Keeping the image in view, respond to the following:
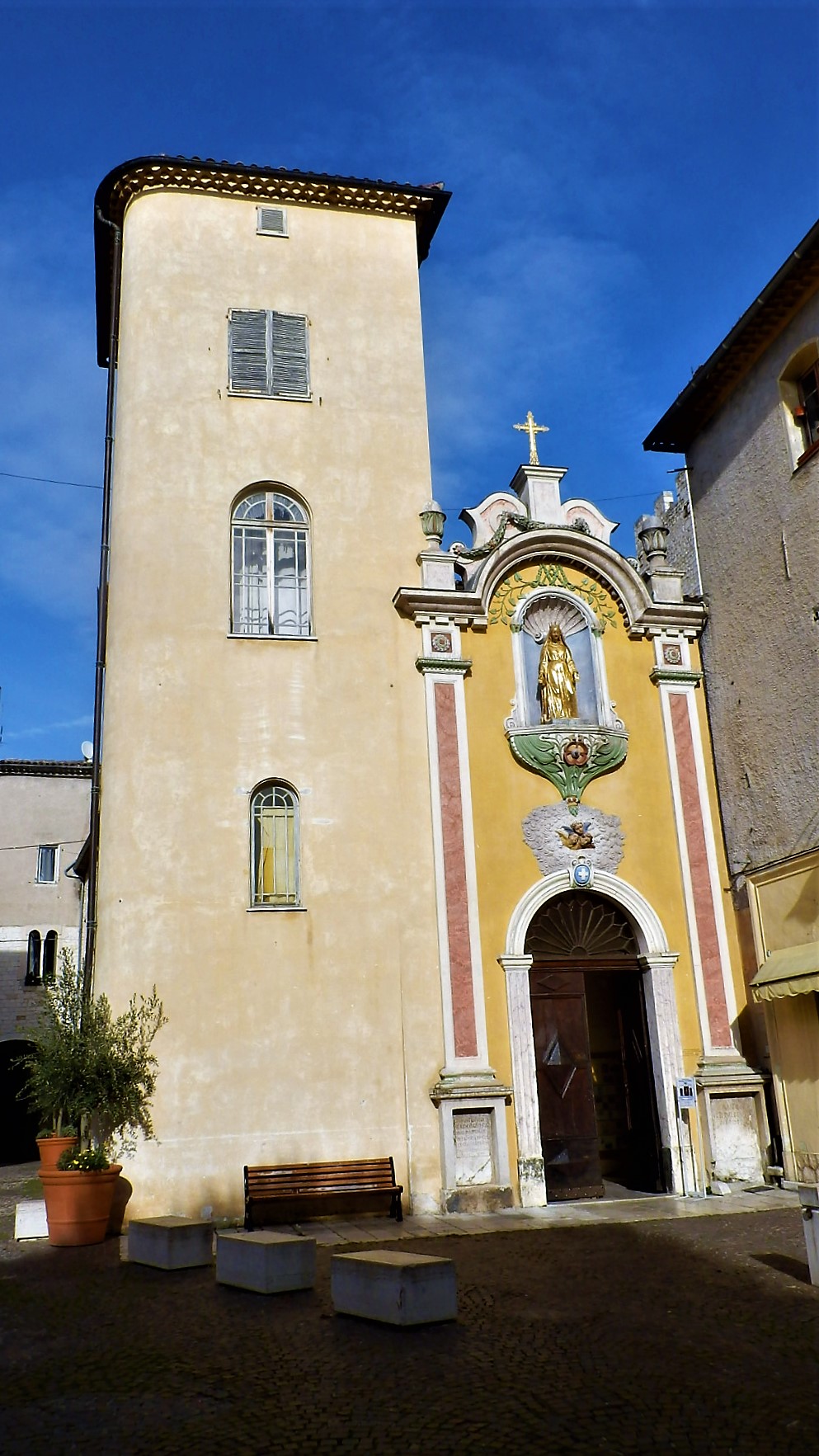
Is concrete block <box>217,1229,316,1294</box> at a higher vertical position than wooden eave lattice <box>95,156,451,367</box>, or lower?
lower

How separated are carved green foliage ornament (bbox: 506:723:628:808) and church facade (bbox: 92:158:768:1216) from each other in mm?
34

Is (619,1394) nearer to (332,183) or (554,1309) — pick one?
(554,1309)

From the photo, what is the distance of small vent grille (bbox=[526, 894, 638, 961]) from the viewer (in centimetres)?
1391

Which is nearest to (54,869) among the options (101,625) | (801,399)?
Answer: (101,625)

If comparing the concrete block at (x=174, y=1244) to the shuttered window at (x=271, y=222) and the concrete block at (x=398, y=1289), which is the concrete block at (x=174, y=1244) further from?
the shuttered window at (x=271, y=222)

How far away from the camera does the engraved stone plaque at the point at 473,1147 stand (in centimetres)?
1244

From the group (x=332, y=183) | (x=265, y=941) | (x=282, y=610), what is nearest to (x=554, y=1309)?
(x=265, y=941)

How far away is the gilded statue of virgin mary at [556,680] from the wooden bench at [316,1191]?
5773 millimetres

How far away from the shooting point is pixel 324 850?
13.3 m

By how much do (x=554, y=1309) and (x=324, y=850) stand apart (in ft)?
20.6

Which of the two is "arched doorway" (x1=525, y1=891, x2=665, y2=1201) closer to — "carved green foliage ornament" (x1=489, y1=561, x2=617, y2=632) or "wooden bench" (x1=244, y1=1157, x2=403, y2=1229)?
"wooden bench" (x1=244, y1=1157, x2=403, y2=1229)

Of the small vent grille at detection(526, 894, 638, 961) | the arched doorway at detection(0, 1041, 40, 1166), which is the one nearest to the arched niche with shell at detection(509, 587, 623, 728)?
the small vent grille at detection(526, 894, 638, 961)

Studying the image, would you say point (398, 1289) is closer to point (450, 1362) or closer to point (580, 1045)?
point (450, 1362)

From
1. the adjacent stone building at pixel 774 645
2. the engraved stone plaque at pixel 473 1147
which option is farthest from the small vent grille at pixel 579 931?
the engraved stone plaque at pixel 473 1147
